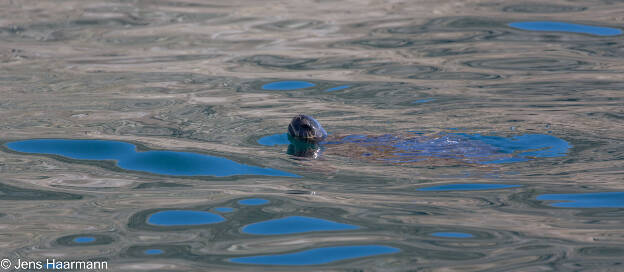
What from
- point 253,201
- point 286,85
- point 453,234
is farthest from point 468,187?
point 286,85

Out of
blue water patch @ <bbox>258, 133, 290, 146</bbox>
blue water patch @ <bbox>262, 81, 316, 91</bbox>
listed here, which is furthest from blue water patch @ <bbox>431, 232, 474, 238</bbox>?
blue water patch @ <bbox>262, 81, 316, 91</bbox>

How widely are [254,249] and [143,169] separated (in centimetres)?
224

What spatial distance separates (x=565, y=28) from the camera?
12.6m

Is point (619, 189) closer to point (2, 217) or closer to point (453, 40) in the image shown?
point (2, 217)

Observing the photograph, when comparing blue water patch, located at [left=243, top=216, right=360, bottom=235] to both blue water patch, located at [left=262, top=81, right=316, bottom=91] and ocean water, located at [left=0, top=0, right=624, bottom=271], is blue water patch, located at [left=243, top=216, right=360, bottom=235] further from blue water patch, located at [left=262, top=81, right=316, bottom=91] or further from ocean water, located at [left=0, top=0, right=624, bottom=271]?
blue water patch, located at [left=262, top=81, right=316, bottom=91]

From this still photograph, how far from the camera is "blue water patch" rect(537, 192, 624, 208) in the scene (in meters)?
5.29

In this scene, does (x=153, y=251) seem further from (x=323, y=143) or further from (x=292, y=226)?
(x=323, y=143)

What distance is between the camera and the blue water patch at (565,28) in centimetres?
1225

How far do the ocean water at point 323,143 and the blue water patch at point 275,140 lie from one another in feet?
0.11

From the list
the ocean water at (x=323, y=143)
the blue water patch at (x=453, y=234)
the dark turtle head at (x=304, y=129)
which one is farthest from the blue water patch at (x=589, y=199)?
the dark turtle head at (x=304, y=129)

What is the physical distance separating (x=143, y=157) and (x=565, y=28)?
27.6ft

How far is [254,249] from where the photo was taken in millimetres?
4637

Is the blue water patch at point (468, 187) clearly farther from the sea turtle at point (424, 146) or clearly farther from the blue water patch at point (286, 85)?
the blue water patch at point (286, 85)

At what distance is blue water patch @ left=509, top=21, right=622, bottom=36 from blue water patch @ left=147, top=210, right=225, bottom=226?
29.2 feet
